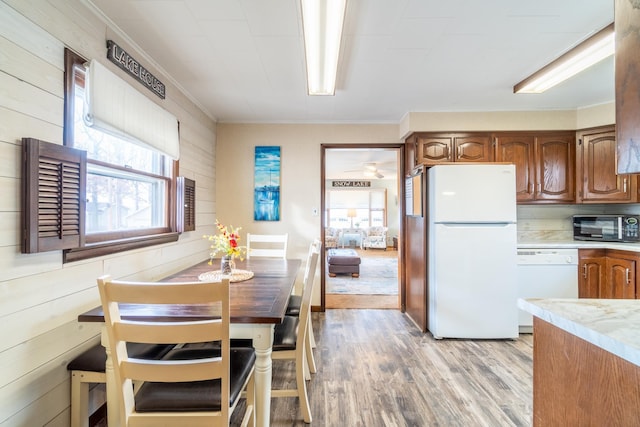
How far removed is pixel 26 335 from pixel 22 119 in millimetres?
958

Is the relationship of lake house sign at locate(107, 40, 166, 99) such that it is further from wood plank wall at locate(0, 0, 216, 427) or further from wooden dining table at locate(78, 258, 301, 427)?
wooden dining table at locate(78, 258, 301, 427)

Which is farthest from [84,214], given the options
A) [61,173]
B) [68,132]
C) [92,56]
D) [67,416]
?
[67,416]

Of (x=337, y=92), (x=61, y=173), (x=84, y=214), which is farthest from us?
(x=337, y=92)

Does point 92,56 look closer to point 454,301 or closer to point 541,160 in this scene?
point 454,301

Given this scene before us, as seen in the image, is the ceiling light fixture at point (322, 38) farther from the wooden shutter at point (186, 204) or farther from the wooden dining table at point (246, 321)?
the wooden dining table at point (246, 321)

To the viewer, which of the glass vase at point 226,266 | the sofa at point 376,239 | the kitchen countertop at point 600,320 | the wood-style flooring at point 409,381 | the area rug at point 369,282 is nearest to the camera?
the kitchen countertop at point 600,320

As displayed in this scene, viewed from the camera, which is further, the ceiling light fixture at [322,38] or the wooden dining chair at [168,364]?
the ceiling light fixture at [322,38]

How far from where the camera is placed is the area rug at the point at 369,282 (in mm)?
4637

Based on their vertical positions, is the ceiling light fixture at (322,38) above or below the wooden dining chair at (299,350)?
above

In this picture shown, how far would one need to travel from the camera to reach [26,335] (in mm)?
1264

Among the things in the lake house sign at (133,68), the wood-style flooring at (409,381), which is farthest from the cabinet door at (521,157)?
the lake house sign at (133,68)

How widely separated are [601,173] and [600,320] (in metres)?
3.30

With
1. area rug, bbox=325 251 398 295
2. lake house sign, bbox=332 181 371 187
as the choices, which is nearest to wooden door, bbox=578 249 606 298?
area rug, bbox=325 251 398 295

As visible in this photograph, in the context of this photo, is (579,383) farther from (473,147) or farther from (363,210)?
(363,210)
